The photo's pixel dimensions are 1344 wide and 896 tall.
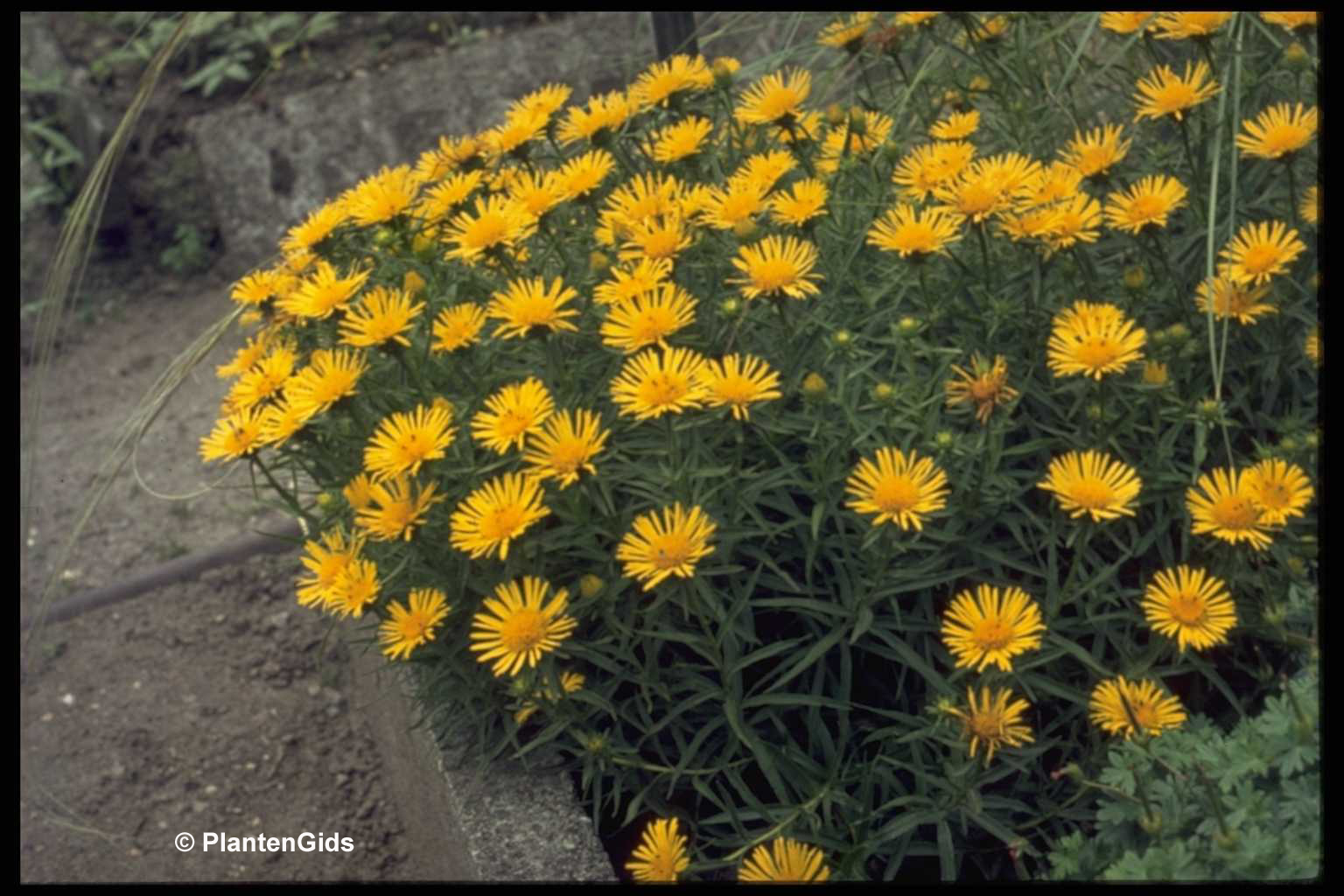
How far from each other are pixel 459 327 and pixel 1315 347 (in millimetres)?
937

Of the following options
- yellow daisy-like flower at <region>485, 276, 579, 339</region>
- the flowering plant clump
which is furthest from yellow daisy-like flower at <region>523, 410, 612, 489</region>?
yellow daisy-like flower at <region>485, 276, 579, 339</region>

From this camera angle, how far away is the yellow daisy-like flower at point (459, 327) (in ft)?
5.86

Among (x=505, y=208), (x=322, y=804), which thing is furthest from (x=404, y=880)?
(x=505, y=208)

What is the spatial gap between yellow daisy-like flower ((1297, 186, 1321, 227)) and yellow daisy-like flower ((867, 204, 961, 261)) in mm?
415

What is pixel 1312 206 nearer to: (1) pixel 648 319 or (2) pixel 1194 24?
(2) pixel 1194 24

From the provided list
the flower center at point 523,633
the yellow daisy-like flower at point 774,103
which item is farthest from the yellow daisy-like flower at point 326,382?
the yellow daisy-like flower at point 774,103

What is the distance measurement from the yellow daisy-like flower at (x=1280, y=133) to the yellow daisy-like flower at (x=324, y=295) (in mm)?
1023

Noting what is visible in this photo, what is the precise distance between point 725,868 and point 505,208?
819 mm

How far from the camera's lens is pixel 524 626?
1621 millimetres

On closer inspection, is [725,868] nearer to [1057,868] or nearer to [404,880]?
[1057,868]

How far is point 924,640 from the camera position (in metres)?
1.73

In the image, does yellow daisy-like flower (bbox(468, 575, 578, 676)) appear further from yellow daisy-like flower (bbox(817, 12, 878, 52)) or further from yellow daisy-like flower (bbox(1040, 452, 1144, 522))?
yellow daisy-like flower (bbox(817, 12, 878, 52))

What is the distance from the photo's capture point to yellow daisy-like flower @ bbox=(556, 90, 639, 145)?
2064 mm

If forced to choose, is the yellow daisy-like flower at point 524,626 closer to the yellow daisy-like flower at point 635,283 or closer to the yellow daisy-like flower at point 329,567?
the yellow daisy-like flower at point 329,567
